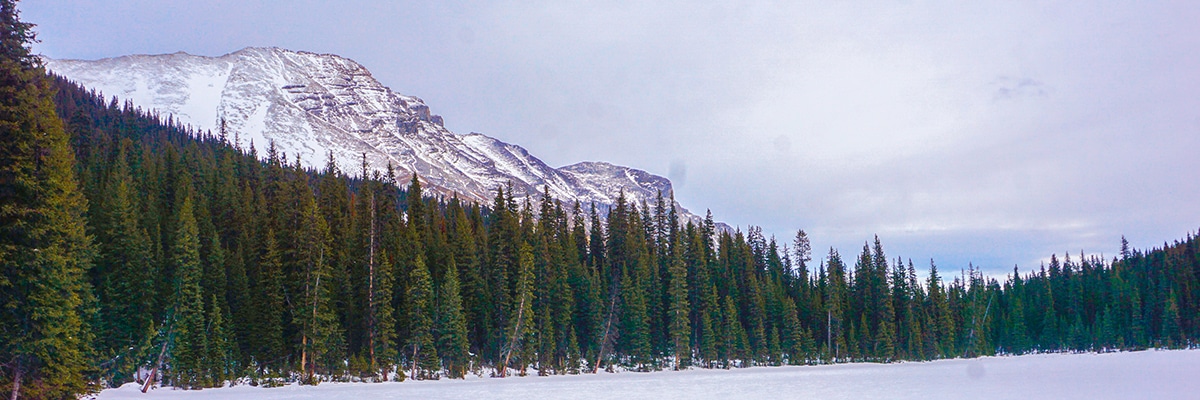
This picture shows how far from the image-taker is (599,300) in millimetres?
82812

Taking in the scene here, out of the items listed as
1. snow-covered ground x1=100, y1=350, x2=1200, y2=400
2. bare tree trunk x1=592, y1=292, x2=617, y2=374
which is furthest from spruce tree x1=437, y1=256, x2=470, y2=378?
bare tree trunk x1=592, y1=292, x2=617, y2=374

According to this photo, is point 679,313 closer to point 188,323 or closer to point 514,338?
point 514,338

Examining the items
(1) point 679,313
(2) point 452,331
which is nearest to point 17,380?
(2) point 452,331

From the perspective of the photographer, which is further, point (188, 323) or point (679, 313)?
point (679, 313)

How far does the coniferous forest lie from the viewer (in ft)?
86.7

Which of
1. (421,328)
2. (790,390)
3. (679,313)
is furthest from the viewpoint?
(679,313)

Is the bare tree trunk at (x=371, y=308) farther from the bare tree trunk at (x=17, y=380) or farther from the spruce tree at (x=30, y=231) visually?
the bare tree trunk at (x=17, y=380)

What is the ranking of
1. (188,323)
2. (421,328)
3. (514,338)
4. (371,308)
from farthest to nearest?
1. (514,338)
2. (421,328)
3. (371,308)
4. (188,323)

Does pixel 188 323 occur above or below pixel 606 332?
above

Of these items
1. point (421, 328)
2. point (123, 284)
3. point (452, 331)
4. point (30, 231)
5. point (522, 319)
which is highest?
point (30, 231)

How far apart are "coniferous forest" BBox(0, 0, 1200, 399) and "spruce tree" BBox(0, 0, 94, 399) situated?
0.27ft

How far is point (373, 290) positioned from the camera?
63500mm

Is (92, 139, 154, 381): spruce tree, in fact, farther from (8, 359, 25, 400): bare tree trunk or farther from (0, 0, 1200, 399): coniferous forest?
(8, 359, 25, 400): bare tree trunk

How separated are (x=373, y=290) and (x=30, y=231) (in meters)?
38.5
